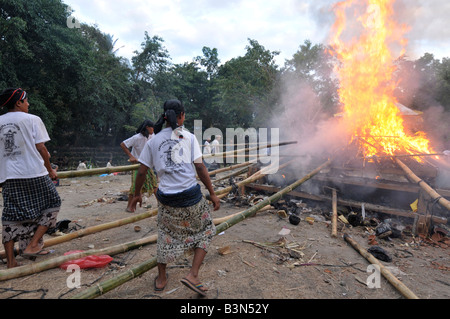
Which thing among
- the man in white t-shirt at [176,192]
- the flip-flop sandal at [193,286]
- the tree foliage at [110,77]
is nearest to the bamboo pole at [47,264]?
the man in white t-shirt at [176,192]

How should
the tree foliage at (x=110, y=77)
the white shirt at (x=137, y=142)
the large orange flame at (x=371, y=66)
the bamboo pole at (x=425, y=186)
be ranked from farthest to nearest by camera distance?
the tree foliage at (x=110, y=77) < the large orange flame at (x=371, y=66) < the white shirt at (x=137, y=142) < the bamboo pole at (x=425, y=186)

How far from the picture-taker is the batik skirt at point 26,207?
109 inches

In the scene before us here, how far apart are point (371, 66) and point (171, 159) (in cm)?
822

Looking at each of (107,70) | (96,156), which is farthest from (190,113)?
(96,156)

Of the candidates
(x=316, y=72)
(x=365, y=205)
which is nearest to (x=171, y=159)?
(x=365, y=205)

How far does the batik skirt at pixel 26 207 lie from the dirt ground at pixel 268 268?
18.5 inches

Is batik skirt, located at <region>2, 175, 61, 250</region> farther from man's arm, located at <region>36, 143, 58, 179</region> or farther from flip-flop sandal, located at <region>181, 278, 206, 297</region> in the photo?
flip-flop sandal, located at <region>181, 278, 206, 297</region>

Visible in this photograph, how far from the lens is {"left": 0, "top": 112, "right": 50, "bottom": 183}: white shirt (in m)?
2.73

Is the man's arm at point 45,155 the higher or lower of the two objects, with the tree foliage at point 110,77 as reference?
lower

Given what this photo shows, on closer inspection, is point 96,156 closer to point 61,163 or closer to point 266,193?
point 61,163

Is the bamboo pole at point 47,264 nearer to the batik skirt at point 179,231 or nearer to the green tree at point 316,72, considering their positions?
the batik skirt at point 179,231

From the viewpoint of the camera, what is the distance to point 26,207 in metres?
2.83

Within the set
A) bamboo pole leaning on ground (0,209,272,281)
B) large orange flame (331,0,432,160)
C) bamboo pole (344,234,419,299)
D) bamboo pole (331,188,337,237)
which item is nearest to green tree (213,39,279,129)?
large orange flame (331,0,432,160)

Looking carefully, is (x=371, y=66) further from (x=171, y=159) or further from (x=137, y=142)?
(x=171, y=159)
